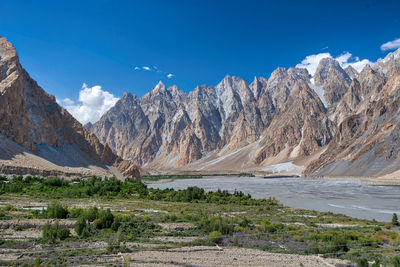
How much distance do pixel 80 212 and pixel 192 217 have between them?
340 inches

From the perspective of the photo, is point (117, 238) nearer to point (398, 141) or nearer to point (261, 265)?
point (261, 265)

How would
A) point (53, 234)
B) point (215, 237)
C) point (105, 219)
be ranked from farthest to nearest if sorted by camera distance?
point (105, 219) → point (215, 237) → point (53, 234)

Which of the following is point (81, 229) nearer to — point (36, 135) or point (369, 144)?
point (36, 135)

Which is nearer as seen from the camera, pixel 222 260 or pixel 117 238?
pixel 222 260

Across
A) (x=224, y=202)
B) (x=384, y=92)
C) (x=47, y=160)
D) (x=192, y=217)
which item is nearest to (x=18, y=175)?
(x=47, y=160)

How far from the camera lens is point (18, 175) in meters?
62.5

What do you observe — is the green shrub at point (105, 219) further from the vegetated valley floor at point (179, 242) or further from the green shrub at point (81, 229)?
the green shrub at point (81, 229)

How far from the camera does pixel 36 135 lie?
81.7 m

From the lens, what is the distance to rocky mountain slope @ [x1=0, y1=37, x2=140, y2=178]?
69750 millimetres

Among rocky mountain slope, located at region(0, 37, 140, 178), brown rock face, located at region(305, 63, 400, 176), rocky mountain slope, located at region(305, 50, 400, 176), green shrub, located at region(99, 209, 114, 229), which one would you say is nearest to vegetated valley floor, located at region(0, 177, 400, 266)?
green shrub, located at region(99, 209, 114, 229)

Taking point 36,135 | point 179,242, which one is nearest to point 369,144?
point 36,135

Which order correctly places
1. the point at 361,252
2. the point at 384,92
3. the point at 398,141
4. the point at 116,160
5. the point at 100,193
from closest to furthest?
the point at 361,252 < the point at 100,193 < the point at 398,141 < the point at 116,160 < the point at 384,92

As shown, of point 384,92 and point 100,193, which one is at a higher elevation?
point 384,92

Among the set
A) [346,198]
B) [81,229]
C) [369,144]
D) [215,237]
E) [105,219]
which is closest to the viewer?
[215,237]
